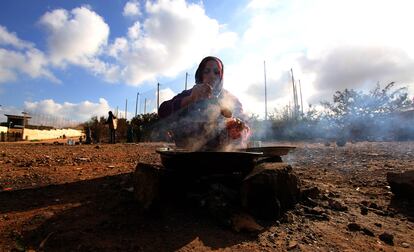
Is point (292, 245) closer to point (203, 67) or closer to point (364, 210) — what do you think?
point (364, 210)

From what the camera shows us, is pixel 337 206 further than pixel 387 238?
Yes

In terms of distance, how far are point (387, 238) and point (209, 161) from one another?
1632 mm

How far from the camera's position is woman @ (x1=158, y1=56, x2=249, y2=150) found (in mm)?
3260

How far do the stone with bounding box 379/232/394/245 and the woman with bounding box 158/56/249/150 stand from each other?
6.08 feet

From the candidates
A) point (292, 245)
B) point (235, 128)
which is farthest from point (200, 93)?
point (292, 245)

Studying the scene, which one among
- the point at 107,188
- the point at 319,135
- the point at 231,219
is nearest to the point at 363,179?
the point at 231,219

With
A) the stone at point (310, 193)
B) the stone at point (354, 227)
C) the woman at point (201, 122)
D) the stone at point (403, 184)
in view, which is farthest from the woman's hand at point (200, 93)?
the stone at point (403, 184)

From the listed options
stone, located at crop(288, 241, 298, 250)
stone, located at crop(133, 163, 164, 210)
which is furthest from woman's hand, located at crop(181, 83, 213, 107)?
stone, located at crop(288, 241, 298, 250)

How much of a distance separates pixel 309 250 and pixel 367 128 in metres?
15.4

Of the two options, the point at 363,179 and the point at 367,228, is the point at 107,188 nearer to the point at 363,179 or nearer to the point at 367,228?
the point at 367,228

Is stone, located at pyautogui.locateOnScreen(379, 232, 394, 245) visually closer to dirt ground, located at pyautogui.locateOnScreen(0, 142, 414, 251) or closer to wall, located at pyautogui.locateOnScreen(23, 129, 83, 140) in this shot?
dirt ground, located at pyautogui.locateOnScreen(0, 142, 414, 251)

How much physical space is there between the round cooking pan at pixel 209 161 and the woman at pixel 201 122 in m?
0.67

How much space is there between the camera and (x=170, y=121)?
138 inches

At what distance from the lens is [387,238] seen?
2.32 meters
